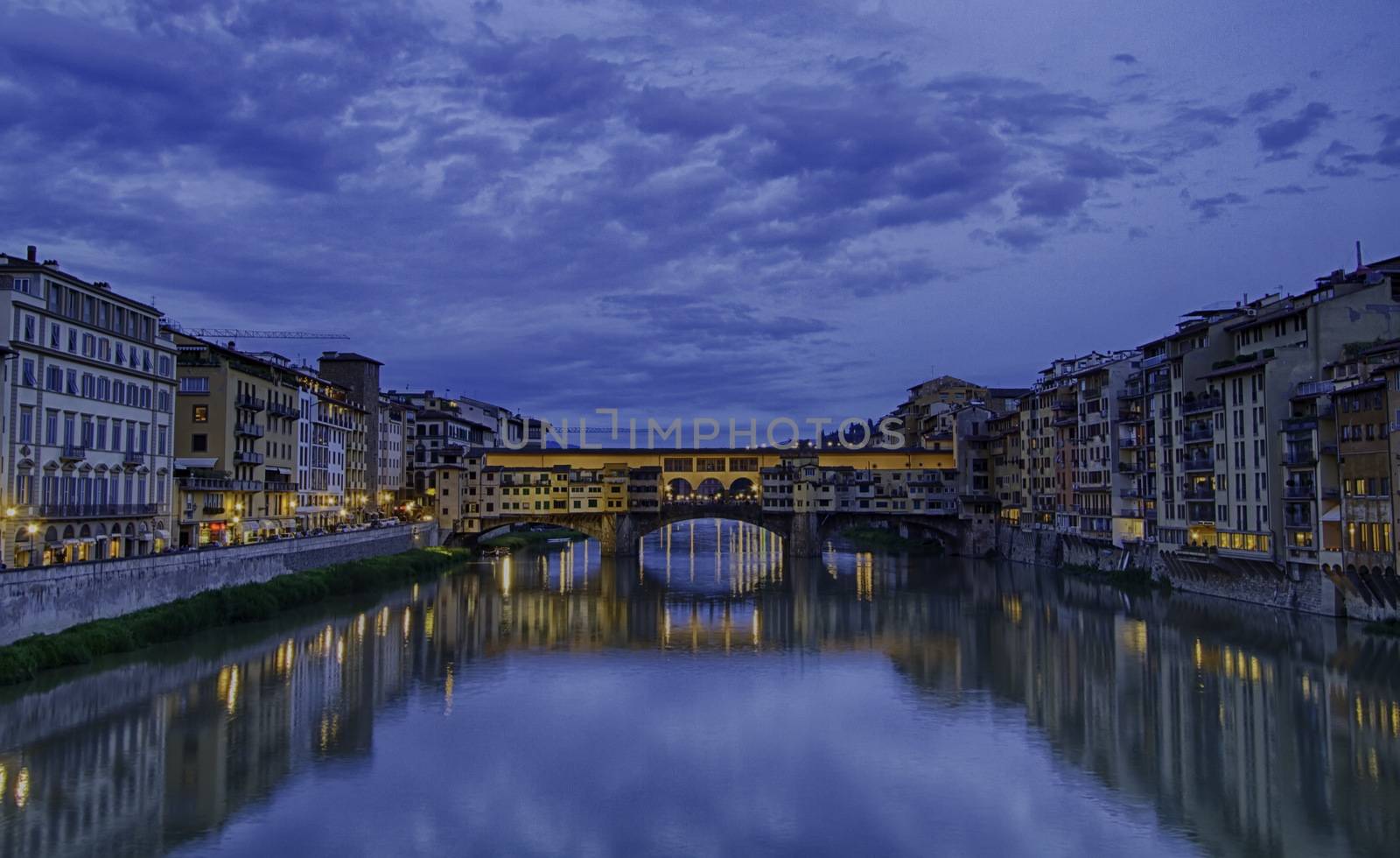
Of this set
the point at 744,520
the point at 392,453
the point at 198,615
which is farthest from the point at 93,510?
the point at 744,520

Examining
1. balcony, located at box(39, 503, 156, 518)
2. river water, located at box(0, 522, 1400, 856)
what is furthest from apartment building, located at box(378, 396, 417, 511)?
river water, located at box(0, 522, 1400, 856)

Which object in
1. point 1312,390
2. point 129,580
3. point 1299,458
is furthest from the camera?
point 1299,458

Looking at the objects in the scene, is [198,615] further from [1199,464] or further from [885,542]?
[885,542]

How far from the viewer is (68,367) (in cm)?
3534

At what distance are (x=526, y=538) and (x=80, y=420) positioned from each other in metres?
60.7

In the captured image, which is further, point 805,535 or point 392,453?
point 392,453

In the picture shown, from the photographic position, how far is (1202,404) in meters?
45.1

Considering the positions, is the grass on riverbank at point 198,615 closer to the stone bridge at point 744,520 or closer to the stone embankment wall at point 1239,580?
the stone bridge at point 744,520

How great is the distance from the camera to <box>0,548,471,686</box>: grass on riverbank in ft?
92.6

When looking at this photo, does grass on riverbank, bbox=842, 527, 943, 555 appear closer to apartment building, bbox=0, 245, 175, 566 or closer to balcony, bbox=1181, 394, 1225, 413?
balcony, bbox=1181, 394, 1225, 413

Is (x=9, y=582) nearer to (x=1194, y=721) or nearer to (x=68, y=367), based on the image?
(x=68, y=367)

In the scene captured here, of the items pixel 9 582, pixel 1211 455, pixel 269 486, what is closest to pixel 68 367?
pixel 9 582

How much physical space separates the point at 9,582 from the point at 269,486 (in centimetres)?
2687

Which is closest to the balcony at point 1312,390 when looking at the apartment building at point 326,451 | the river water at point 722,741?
the river water at point 722,741
